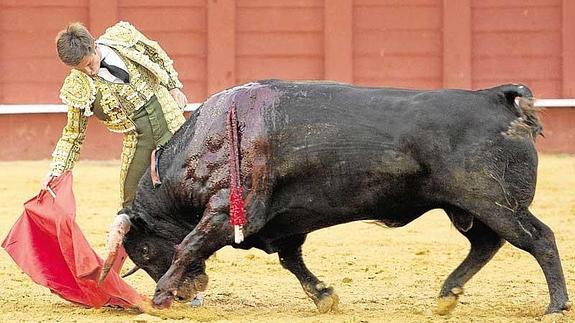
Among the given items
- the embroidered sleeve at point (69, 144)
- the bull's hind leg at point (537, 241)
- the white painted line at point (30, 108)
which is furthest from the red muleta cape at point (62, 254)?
the white painted line at point (30, 108)

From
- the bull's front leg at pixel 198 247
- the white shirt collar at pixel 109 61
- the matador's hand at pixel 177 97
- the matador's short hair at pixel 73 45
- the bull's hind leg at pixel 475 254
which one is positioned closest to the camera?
the bull's front leg at pixel 198 247

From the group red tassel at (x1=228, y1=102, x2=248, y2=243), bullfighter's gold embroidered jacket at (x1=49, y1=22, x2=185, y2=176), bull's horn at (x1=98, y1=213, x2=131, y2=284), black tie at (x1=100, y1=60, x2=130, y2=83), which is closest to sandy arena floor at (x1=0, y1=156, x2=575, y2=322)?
bull's horn at (x1=98, y1=213, x2=131, y2=284)

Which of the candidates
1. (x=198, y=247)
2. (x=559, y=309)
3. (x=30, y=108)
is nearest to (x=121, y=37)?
(x=198, y=247)

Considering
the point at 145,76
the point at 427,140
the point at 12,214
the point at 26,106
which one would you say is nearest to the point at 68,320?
the point at 145,76

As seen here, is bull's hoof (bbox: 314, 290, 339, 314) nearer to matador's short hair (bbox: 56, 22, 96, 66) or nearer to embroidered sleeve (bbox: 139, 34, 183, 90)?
embroidered sleeve (bbox: 139, 34, 183, 90)

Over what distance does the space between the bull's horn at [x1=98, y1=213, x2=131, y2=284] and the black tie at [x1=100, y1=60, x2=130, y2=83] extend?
0.54 metres

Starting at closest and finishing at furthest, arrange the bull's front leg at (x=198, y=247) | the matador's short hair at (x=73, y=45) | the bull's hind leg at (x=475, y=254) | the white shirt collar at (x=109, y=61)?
the bull's front leg at (x=198, y=247), the matador's short hair at (x=73, y=45), the bull's hind leg at (x=475, y=254), the white shirt collar at (x=109, y=61)

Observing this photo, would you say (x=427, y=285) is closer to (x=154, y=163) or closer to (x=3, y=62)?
(x=154, y=163)

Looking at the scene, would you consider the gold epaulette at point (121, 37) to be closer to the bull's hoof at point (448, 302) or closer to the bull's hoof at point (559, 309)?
the bull's hoof at point (448, 302)

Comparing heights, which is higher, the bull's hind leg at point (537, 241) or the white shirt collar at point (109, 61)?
the white shirt collar at point (109, 61)

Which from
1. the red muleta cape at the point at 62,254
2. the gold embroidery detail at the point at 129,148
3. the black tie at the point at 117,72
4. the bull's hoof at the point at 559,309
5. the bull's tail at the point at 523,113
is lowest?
the bull's hoof at the point at 559,309

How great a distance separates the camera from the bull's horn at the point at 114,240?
495 cm

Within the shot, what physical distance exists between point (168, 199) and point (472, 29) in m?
7.57

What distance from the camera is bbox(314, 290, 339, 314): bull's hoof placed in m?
5.10
